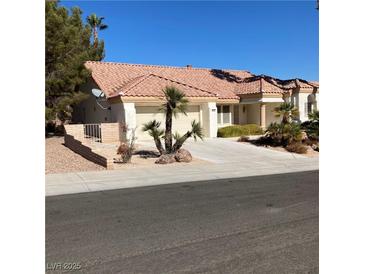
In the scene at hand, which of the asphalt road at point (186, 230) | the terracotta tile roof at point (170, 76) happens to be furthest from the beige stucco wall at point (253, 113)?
the asphalt road at point (186, 230)

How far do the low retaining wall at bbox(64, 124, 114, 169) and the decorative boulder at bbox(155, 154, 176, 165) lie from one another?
2300 mm

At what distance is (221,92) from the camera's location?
2698cm

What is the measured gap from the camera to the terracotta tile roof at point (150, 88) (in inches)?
821

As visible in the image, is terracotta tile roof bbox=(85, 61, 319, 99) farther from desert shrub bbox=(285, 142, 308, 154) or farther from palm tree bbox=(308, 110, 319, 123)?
desert shrub bbox=(285, 142, 308, 154)

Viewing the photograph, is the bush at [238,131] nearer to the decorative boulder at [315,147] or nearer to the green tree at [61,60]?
the decorative boulder at [315,147]

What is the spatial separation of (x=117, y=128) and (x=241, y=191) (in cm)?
1252

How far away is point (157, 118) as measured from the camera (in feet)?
72.9

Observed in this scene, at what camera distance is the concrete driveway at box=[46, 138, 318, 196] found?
34.7 ft

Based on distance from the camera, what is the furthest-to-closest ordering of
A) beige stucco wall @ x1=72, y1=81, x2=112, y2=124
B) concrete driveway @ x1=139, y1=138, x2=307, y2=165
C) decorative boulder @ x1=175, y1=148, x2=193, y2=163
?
beige stucco wall @ x1=72, y1=81, x2=112, y2=124 → concrete driveway @ x1=139, y1=138, x2=307, y2=165 → decorative boulder @ x1=175, y1=148, x2=193, y2=163

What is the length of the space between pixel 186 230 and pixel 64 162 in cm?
976

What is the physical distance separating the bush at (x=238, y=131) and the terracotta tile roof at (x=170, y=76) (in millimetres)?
2681

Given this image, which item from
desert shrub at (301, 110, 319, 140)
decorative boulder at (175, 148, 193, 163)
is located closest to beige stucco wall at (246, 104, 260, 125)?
desert shrub at (301, 110, 319, 140)
